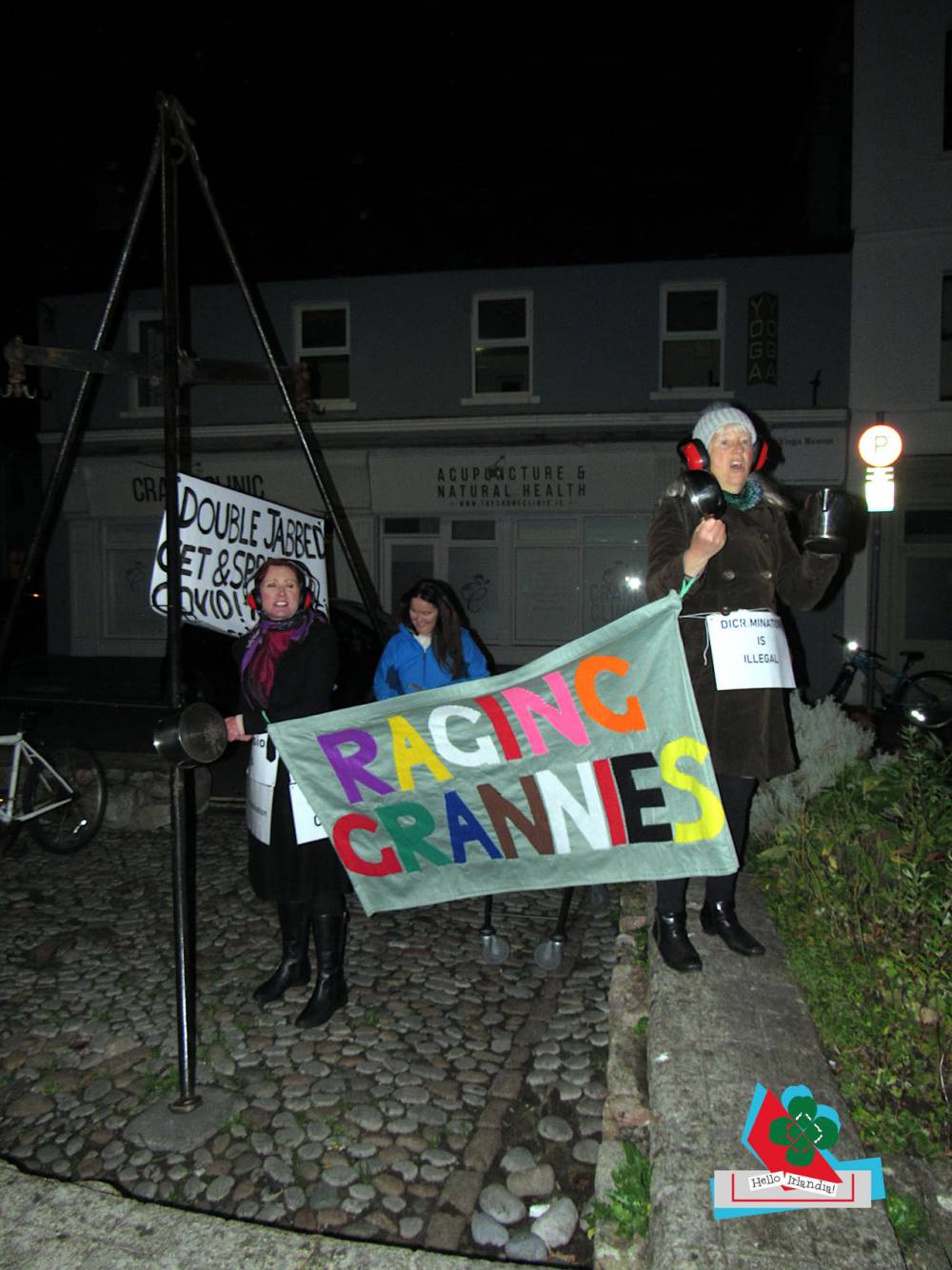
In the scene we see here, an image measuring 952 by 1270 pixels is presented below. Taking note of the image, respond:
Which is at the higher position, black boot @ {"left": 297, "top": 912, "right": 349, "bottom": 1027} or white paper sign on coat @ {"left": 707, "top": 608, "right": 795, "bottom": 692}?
white paper sign on coat @ {"left": 707, "top": 608, "right": 795, "bottom": 692}

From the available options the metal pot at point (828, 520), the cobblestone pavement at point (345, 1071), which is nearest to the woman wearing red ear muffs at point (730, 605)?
the metal pot at point (828, 520)

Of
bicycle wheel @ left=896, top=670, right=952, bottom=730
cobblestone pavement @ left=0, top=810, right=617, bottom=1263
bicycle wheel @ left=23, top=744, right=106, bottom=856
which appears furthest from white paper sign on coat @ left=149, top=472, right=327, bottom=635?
bicycle wheel @ left=896, top=670, right=952, bottom=730

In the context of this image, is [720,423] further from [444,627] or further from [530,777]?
[444,627]

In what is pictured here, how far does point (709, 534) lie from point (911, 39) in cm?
1462

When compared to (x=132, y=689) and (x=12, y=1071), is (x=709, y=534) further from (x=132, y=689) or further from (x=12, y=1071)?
(x=132, y=689)

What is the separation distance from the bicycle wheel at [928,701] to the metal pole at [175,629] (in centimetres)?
808

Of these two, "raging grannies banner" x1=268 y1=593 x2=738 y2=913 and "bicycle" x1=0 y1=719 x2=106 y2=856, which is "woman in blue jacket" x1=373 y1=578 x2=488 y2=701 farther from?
"bicycle" x1=0 y1=719 x2=106 y2=856

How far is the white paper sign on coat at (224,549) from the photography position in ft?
11.8

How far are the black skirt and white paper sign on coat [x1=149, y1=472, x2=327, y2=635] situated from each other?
0.82 meters

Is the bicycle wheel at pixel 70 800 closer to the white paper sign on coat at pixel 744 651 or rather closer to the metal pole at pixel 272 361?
the metal pole at pixel 272 361

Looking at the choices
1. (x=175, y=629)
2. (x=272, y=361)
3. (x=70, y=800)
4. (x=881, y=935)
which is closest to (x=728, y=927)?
(x=881, y=935)

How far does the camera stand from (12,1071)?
3203 millimetres

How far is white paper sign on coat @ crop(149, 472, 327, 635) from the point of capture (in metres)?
3.60

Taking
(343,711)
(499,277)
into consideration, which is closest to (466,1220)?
(343,711)
